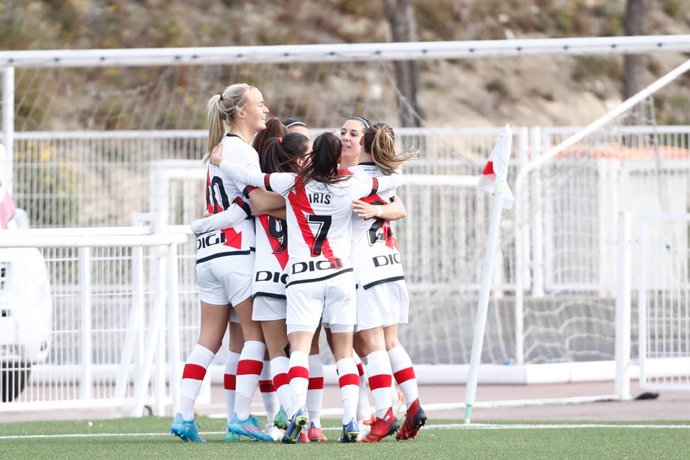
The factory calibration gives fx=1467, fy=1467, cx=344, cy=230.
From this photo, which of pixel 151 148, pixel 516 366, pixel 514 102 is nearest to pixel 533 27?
pixel 514 102

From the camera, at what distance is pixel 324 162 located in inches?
306

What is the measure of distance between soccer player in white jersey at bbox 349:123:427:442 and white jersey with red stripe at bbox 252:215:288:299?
16.1 inches

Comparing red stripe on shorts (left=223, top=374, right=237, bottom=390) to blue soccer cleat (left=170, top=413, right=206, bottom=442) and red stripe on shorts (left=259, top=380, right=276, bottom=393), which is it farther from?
blue soccer cleat (left=170, top=413, right=206, bottom=442)

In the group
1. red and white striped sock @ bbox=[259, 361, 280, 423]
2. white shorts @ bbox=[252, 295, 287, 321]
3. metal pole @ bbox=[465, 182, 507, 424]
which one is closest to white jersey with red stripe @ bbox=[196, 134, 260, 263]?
white shorts @ bbox=[252, 295, 287, 321]

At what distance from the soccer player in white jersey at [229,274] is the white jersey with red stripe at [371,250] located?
573mm

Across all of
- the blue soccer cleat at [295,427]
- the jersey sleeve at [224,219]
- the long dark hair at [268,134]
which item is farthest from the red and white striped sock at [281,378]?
the long dark hair at [268,134]

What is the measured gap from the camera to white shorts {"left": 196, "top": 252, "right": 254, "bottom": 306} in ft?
26.2

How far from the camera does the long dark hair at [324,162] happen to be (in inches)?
305

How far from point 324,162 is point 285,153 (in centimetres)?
44

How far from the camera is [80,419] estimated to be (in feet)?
34.9

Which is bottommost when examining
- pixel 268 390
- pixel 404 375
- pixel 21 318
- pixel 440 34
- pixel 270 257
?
pixel 268 390

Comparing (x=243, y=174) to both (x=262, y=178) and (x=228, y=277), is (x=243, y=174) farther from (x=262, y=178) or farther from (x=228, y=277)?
(x=228, y=277)

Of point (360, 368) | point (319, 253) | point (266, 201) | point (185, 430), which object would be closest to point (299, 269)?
point (319, 253)

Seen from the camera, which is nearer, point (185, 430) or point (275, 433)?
point (185, 430)
